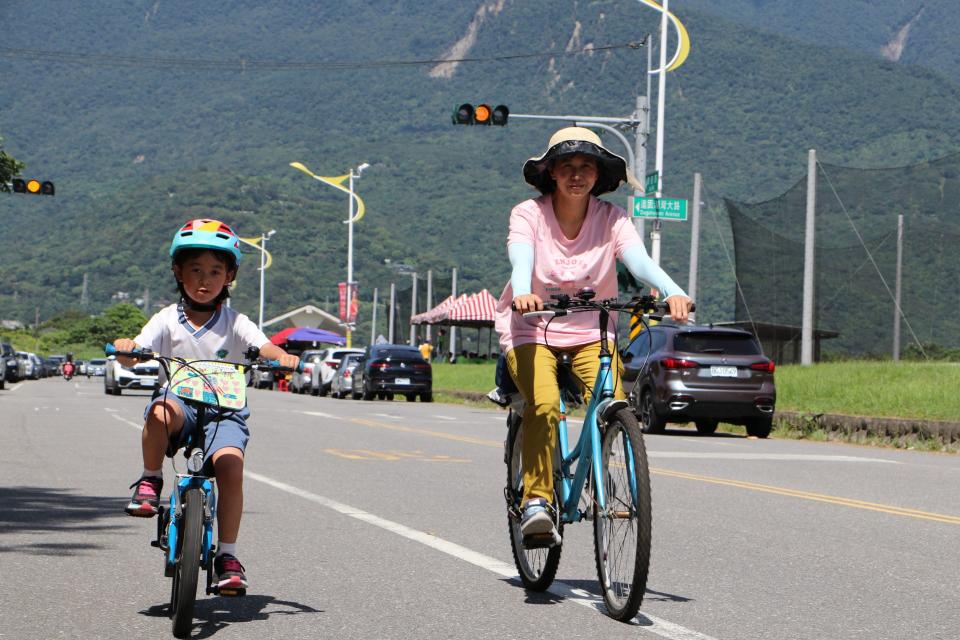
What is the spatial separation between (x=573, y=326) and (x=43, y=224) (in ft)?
502

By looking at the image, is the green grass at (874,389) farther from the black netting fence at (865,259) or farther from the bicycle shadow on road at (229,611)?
the bicycle shadow on road at (229,611)

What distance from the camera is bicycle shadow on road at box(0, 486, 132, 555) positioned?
8.79 m

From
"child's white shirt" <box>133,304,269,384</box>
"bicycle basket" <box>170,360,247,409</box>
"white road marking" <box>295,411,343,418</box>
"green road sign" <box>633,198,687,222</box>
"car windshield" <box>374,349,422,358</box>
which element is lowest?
"white road marking" <box>295,411,343,418</box>

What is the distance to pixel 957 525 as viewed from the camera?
10375 millimetres

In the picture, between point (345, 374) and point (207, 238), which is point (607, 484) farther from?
point (345, 374)

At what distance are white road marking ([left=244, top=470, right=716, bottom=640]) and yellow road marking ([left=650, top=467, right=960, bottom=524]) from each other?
3.62 meters

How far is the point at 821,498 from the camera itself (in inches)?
480

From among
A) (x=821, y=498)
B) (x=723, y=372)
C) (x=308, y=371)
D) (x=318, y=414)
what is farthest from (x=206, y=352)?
(x=308, y=371)

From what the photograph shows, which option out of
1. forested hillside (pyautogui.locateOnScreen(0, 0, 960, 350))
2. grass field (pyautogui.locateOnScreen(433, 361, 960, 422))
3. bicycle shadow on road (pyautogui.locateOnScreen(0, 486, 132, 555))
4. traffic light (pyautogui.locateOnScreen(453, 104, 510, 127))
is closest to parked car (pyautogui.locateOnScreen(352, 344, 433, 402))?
traffic light (pyautogui.locateOnScreen(453, 104, 510, 127))

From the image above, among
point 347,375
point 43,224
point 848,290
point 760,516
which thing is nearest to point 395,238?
point 43,224

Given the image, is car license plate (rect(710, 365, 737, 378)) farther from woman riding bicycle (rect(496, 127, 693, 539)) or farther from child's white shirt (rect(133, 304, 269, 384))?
child's white shirt (rect(133, 304, 269, 384))

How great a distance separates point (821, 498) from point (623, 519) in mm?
6196

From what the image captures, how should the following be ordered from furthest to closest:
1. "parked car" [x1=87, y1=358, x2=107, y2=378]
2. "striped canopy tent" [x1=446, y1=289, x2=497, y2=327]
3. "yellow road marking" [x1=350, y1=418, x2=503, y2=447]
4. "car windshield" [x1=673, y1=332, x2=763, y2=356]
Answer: "parked car" [x1=87, y1=358, x2=107, y2=378] → "striped canopy tent" [x1=446, y1=289, x2=497, y2=327] → "car windshield" [x1=673, y1=332, x2=763, y2=356] → "yellow road marking" [x1=350, y1=418, x2=503, y2=447]

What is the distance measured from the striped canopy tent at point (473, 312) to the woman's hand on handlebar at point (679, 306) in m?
48.7
